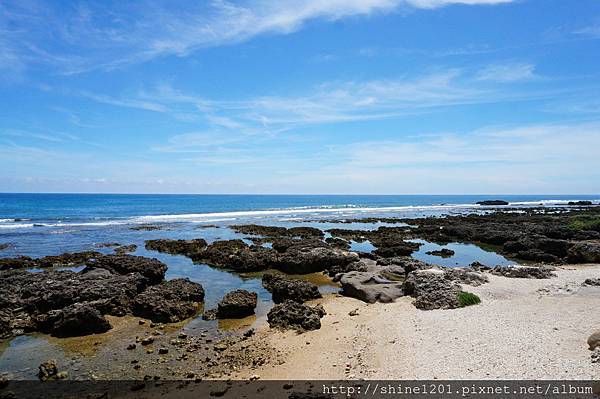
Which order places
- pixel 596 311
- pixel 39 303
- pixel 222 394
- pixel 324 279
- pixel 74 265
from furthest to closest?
1. pixel 74 265
2. pixel 324 279
3. pixel 39 303
4. pixel 596 311
5. pixel 222 394

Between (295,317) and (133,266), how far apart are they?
34.4 ft

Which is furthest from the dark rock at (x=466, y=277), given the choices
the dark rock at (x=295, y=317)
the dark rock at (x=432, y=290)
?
the dark rock at (x=295, y=317)

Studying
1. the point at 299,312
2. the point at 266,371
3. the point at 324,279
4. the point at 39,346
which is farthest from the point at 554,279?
the point at 39,346

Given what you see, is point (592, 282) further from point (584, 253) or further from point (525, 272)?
point (584, 253)

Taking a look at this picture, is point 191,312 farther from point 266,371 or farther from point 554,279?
point 554,279

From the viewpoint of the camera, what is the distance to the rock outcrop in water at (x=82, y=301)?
1208 centimetres

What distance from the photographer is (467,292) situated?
45.3 ft

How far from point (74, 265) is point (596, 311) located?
82.9 feet

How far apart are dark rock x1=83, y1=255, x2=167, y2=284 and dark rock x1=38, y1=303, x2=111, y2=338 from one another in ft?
19.4

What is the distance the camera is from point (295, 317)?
488 inches

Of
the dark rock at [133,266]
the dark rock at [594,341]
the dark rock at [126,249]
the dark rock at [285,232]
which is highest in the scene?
the dark rock at [594,341]

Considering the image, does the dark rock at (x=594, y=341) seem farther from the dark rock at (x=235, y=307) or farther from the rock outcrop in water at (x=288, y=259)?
the rock outcrop in water at (x=288, y=259)

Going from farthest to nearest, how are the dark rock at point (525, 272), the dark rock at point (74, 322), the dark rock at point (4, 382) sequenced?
the dark rock at point (525, 272)
the dark rock at point (74, 322)
the dark rock at point (4, 382)

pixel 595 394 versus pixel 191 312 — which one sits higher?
pixel 595 394
